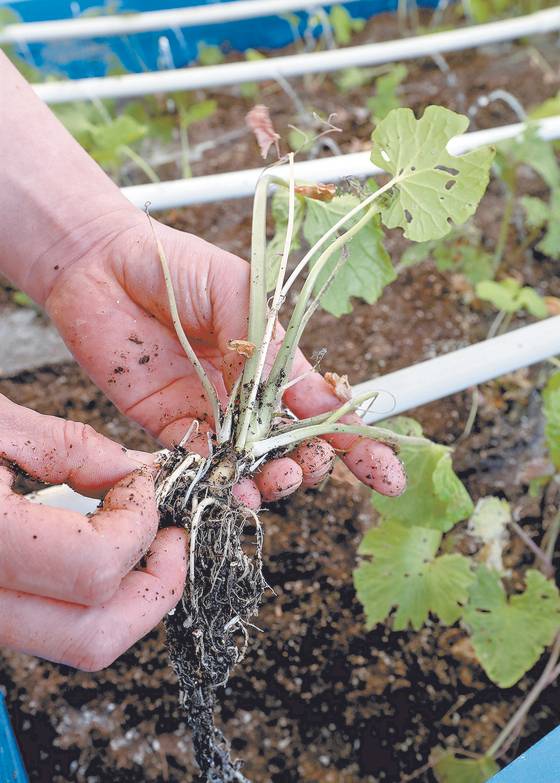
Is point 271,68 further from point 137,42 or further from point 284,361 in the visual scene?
point 284,361

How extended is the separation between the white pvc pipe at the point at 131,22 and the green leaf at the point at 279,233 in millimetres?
1761

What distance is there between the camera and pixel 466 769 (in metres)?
1.30

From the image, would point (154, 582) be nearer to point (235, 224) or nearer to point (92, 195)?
point (92, 195)

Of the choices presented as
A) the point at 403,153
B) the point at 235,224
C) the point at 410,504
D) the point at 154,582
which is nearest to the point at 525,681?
the point at 410,504

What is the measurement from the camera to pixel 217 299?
3.51 ft

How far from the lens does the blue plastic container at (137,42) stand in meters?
3.02

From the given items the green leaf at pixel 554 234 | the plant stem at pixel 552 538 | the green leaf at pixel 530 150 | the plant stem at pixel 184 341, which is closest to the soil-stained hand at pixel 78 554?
the plant stem at pixel 184 341

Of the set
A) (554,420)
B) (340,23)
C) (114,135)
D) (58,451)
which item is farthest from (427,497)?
(340,23)

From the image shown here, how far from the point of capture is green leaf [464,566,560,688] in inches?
51.4

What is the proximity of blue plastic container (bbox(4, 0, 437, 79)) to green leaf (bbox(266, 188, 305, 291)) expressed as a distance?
199cm

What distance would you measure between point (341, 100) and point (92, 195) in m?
2.14

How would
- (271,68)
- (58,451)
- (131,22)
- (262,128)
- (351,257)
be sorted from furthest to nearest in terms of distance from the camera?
(131,22), (271,68), (351,257), (262,128), (58,451)

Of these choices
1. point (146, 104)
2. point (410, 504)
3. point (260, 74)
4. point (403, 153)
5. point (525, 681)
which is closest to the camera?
point (403, 153)

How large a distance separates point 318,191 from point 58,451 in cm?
57
